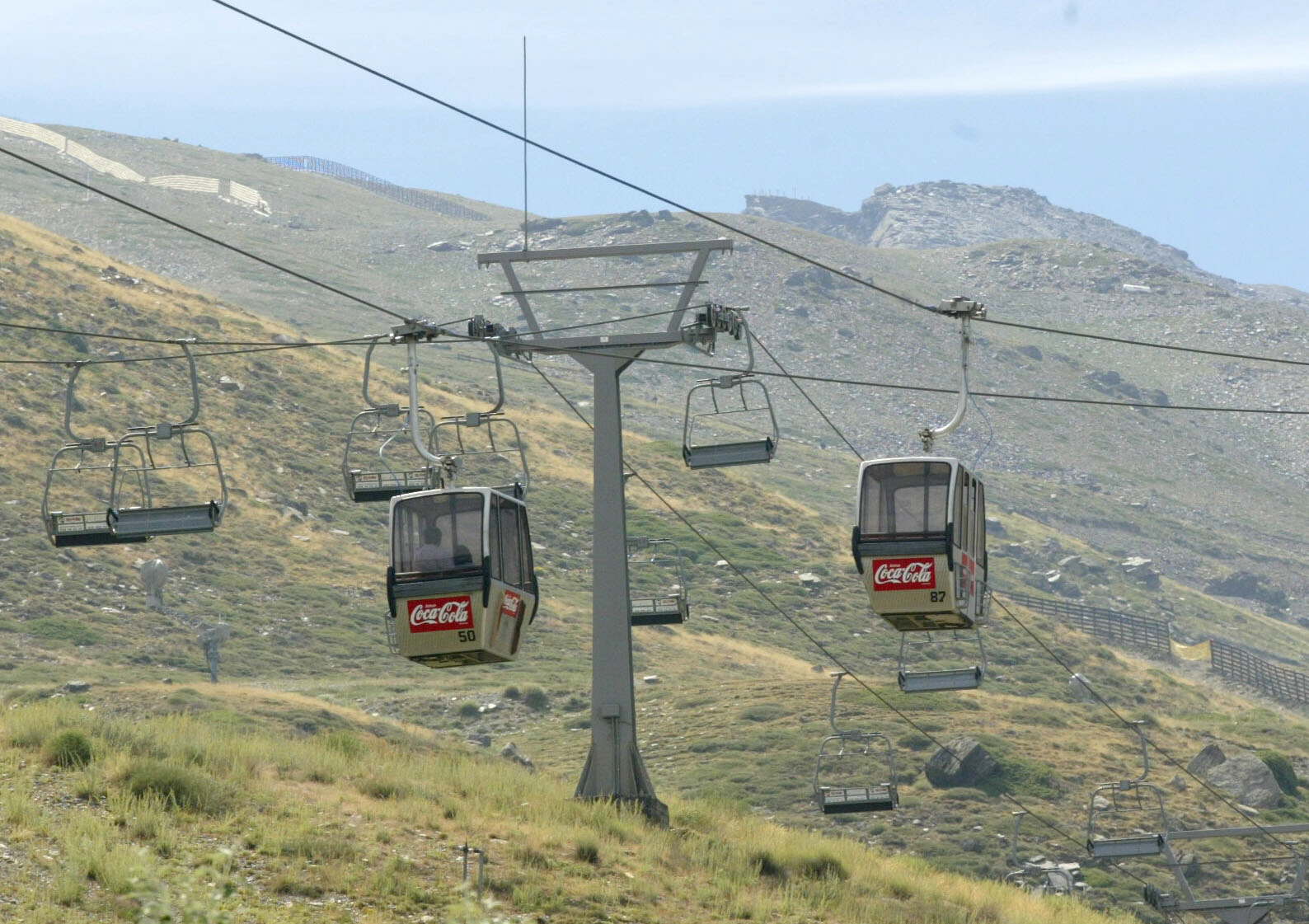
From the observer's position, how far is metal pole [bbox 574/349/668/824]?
2794cm

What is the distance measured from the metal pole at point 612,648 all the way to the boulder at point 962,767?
21.9m

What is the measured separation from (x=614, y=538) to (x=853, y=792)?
5.18 m

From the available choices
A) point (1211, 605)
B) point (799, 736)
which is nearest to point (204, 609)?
point (799, 736)

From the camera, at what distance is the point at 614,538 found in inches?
1112

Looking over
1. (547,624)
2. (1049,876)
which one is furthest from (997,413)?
(1049,876)

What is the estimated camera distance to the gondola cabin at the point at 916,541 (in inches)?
899

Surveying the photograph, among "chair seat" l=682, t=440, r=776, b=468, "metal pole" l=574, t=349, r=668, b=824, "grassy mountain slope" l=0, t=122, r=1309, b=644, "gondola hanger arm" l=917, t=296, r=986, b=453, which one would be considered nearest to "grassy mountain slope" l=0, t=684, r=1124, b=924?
"metal pole" l=574, t=349, r=668, b=824

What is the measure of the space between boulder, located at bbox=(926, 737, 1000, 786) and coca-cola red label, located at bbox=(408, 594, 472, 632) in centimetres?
2902

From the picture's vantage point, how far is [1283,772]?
178 ft

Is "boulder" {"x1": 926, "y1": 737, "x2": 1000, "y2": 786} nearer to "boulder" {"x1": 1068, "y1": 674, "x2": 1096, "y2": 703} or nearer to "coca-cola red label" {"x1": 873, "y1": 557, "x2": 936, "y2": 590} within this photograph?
"boulder" {"x1": 1068, "y1": 674, "x2": 1096, "y2": 703}

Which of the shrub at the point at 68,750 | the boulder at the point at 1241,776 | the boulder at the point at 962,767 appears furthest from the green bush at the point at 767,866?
the boulder at the point at 1241,776

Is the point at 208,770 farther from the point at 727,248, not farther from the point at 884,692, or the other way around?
the point at 884,692

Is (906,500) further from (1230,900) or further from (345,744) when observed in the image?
(1230,900)

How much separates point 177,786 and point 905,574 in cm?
893
